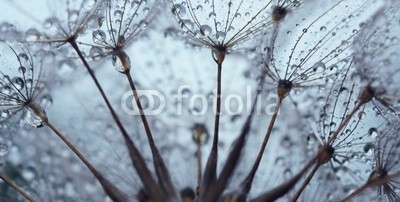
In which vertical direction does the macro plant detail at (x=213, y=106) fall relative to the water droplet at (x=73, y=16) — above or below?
below

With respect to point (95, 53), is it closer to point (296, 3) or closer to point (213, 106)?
point (213, 106)

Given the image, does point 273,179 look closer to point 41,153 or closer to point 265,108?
point 265,108

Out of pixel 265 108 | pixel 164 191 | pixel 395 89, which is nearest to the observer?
pixel 164 191

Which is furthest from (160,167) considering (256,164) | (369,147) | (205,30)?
(369,147)

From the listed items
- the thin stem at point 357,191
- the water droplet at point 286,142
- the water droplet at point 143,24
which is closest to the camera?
the thin stem at point 357,191

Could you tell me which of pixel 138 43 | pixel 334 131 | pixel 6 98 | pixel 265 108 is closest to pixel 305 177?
pixel 334 131

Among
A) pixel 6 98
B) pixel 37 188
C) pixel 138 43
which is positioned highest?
pixel 138 43

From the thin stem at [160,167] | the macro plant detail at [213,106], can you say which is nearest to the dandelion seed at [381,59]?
the macro plant detail at [213,106]

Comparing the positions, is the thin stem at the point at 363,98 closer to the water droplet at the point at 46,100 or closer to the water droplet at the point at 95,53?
the water droplet at the point at 95,53
